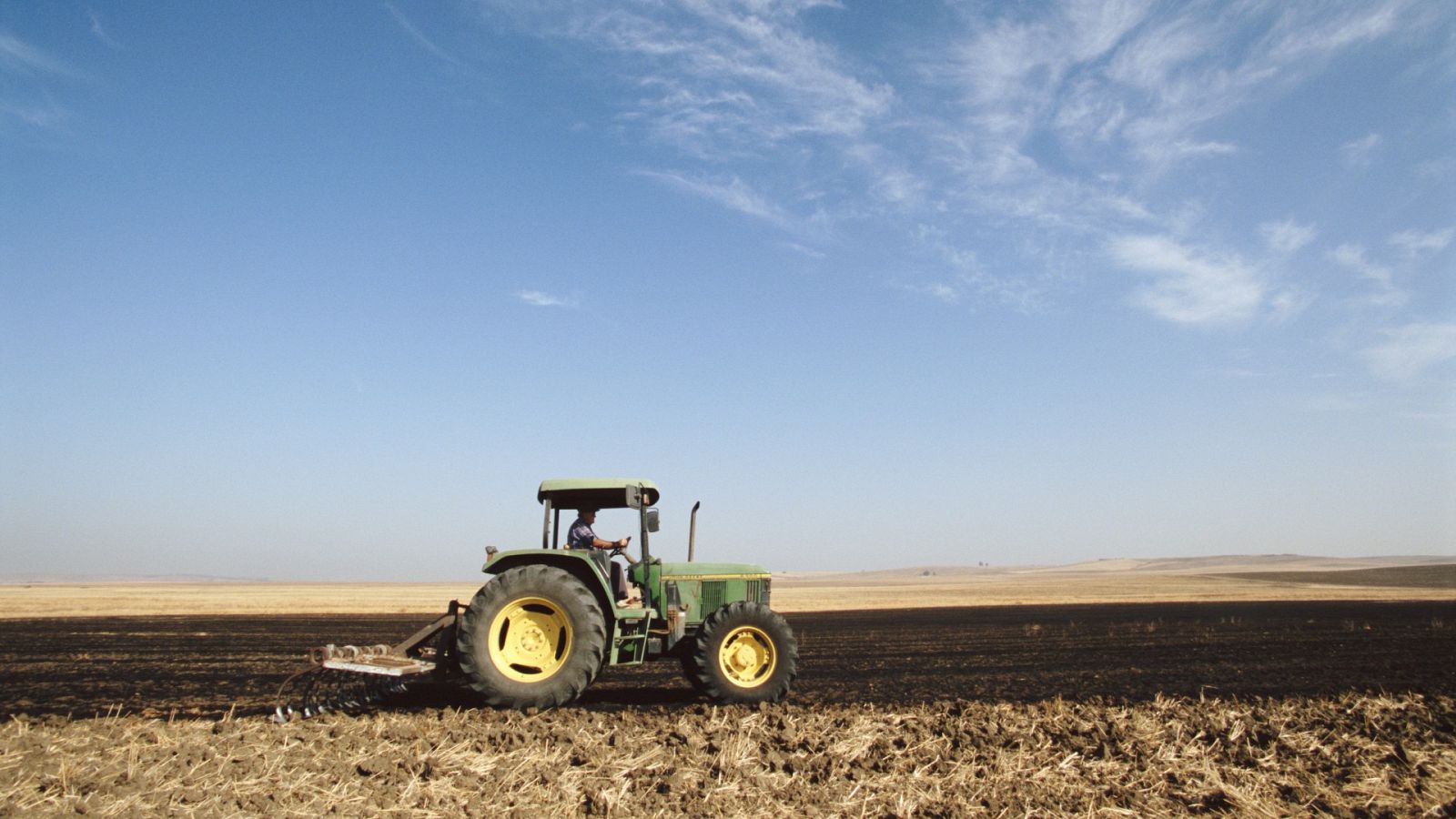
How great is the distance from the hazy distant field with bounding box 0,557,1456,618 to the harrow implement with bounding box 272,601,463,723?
23178 mm

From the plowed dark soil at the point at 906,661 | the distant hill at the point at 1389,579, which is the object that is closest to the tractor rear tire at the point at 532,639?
the plowed dark soil at the point at 906,661

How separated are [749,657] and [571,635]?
5.93 ft

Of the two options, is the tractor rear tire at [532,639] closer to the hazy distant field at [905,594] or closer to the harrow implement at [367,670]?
the harrow implement at [367,670]

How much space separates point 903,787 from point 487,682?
3.69 meters

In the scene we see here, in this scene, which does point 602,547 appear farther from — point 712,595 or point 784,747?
point 784,747

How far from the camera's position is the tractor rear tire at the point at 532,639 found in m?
7.17

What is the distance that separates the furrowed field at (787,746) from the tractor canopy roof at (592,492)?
77.5 inches

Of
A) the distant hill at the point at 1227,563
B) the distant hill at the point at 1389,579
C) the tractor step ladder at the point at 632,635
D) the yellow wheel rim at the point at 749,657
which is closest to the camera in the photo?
the tractor step ladder at the point at 632,635

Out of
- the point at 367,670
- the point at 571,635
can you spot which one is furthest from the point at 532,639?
the point at 367,670

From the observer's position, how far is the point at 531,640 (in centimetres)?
749

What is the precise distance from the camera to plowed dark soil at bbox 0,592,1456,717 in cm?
892

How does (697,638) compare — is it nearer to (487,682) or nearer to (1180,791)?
(487,682)

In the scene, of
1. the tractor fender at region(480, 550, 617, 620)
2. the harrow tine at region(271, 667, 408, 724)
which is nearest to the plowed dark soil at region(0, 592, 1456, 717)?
the harrow tine at region(271, 667, 408, 724)

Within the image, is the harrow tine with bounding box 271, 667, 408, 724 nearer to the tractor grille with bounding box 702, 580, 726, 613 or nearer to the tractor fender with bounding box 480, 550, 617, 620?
the tractor fender with bounding box 480, 550, 617, 620
